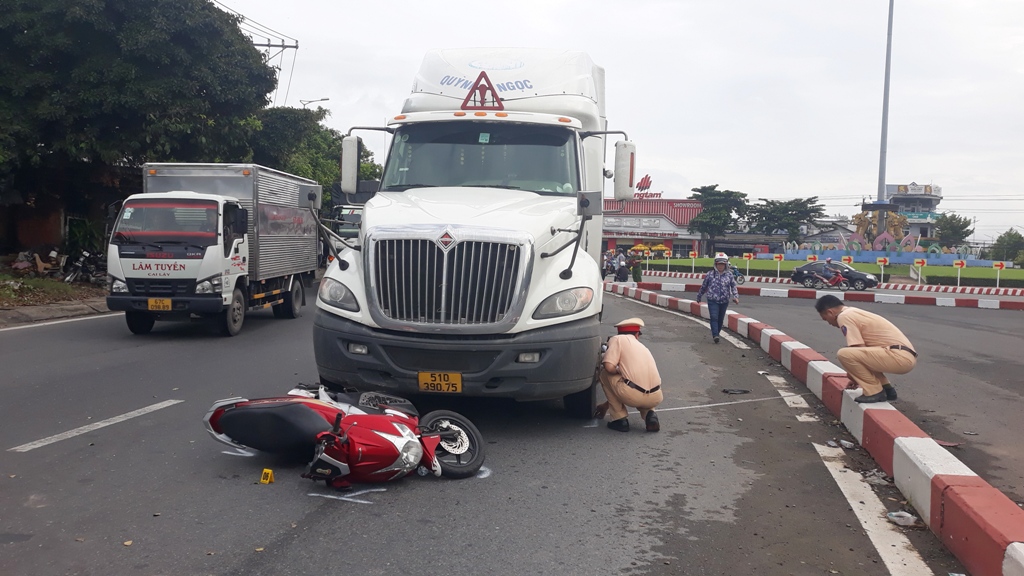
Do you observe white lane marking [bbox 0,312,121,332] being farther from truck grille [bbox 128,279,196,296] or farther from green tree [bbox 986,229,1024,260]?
green tree [bbox 986,229,1024,260]

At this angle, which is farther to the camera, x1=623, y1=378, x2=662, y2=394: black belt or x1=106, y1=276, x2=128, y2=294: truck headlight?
x1=106, y1=276, x2=128, y2=294: truck headlight

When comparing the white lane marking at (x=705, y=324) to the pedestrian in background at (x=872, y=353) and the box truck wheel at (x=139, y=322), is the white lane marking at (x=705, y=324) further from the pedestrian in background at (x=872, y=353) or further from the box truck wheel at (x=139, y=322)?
the box truck wheel at (x=139, y=322)

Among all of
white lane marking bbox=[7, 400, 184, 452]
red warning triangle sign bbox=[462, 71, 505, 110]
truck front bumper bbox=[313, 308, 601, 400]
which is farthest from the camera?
red warning triangle sign bbox=[462, 71, 505, 110]

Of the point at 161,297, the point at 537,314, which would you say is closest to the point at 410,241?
the point at 537,314

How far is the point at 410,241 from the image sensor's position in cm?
657

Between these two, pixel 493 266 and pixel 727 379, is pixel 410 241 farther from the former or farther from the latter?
pixel 727 379

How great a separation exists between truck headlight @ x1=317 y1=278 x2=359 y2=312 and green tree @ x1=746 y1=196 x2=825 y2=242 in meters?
73.3

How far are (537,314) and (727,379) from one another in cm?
462

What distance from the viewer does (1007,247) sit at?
305ft

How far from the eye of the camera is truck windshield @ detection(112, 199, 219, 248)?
12703 millimetres

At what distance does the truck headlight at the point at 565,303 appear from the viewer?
6.56 meters

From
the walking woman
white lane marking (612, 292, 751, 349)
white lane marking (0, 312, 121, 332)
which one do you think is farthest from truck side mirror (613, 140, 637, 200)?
white lane marking (0, 312, 121, 332)

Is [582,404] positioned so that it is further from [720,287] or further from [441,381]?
[720,287]

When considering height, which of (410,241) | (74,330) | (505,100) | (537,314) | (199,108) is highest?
(199,108)
